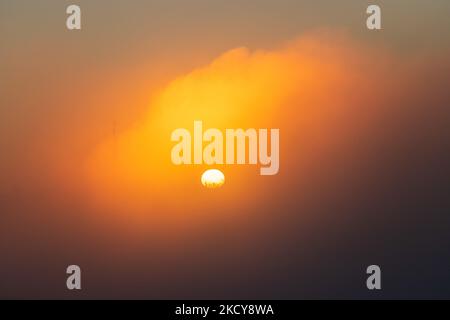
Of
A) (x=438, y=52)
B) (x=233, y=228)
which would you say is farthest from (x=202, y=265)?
(x=438, y=52)

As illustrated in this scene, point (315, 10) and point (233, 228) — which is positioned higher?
point (315, 10)

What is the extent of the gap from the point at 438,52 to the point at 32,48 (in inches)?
99.4

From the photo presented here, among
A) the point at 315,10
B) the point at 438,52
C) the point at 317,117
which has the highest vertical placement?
the point at 315,10

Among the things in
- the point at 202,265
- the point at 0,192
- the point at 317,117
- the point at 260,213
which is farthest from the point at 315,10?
the point at 0,192

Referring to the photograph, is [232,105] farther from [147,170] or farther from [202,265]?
[202,265]

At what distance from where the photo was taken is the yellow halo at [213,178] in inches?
140

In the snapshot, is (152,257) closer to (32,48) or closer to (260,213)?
(260,213)

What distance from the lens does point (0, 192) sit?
352 cm

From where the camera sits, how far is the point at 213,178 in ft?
11.6

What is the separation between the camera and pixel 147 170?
3.54 metres

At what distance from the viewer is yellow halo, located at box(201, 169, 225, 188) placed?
11.6ft

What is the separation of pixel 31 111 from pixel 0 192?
0.54m
